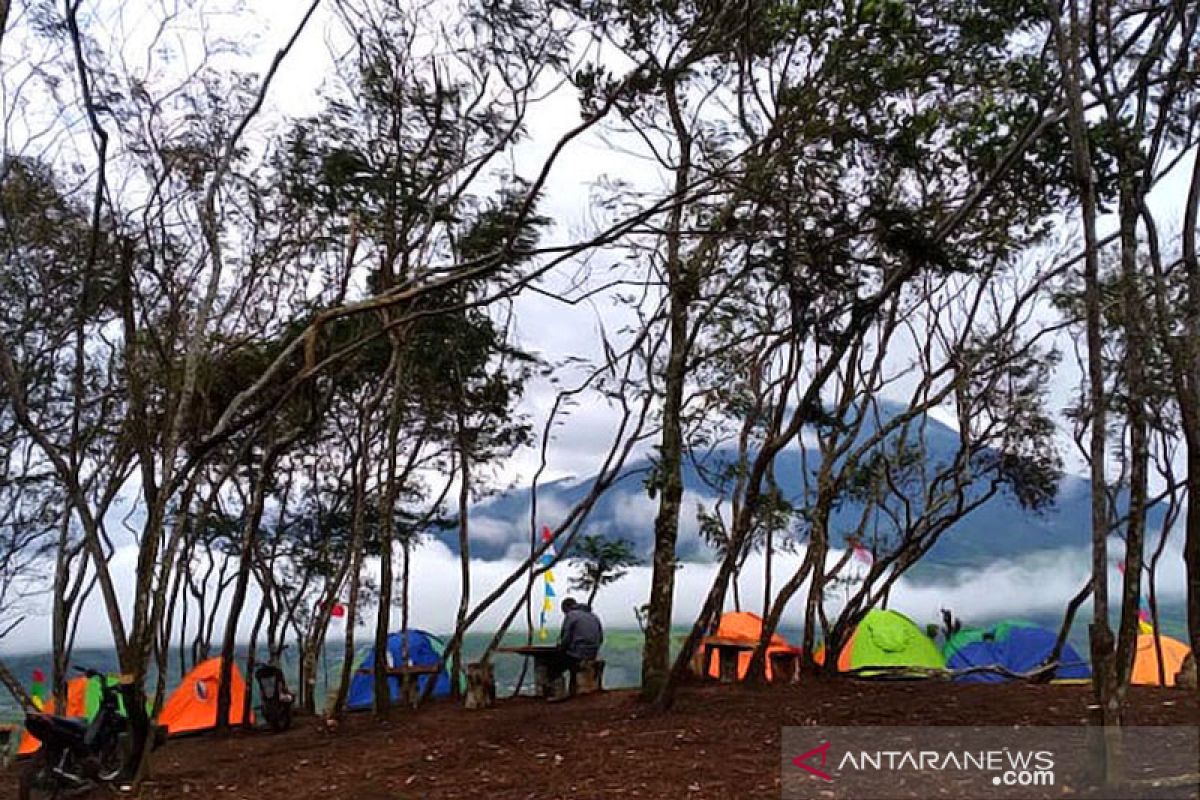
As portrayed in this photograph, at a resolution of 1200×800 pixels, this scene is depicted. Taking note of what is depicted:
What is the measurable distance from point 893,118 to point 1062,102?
4.97 ft

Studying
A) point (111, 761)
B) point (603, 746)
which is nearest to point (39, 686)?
point (111, 761)

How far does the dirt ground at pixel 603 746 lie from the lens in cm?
665

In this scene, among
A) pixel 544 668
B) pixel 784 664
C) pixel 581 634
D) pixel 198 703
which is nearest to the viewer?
pixel 581 634

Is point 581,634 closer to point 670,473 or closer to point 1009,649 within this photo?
point 670,473

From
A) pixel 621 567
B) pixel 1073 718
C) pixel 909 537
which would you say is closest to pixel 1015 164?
pixel 1073 718

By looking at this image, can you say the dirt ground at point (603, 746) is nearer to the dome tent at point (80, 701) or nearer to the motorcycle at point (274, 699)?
the motorcycle at point (274, 699)

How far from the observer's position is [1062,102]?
25.2 feet

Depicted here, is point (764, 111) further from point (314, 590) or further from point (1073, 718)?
point (314, 590)

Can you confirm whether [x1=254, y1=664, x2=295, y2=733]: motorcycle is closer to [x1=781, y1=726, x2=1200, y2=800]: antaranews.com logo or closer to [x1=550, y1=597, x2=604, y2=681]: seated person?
[x1=550, y1=597, x2=604, y2=681]: seated person

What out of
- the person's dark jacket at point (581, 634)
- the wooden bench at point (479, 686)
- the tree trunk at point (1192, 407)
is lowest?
the wooden bench at point (479, 686)

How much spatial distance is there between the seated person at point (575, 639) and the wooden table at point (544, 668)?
0.18 ft

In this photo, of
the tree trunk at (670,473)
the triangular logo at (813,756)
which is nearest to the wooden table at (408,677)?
the tree trunk at (670,473)

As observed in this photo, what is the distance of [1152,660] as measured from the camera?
16.8 meters

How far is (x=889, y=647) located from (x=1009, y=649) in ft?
8.19
